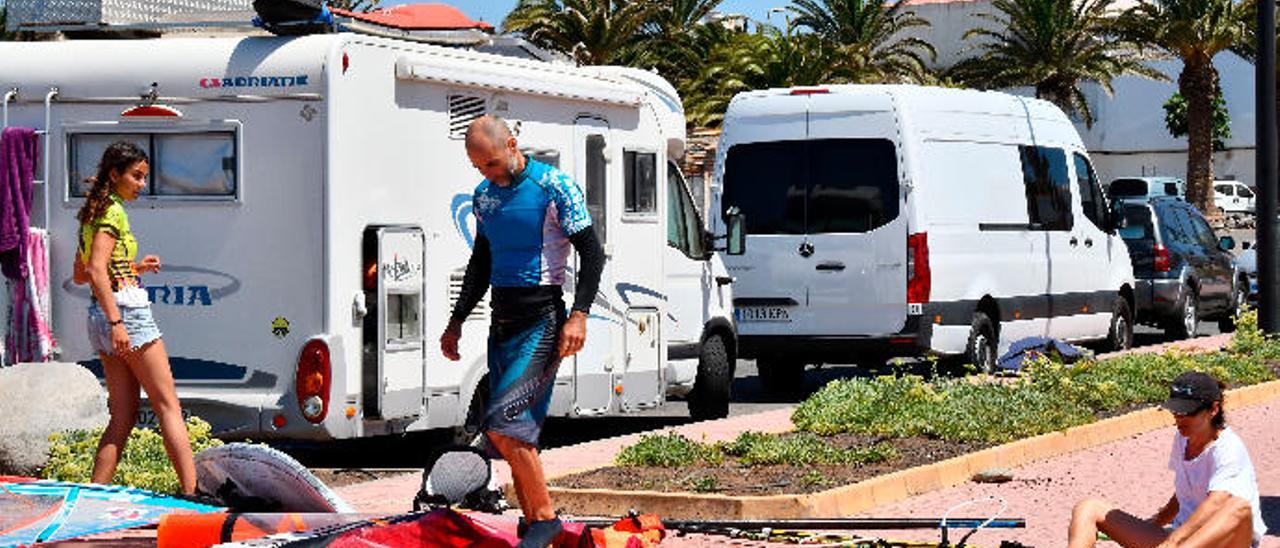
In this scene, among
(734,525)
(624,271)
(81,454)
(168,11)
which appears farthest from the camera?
(624,271)

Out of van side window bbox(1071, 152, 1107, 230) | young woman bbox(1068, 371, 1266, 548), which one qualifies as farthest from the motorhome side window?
van side window bbox(1071, 152, 1107, 230)

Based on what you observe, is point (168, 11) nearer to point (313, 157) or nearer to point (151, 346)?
point (313, 157)

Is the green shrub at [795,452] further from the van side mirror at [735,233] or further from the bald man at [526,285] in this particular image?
the van side mirror at [735,233]

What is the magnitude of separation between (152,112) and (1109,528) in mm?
6737

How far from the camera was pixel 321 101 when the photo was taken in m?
13.0

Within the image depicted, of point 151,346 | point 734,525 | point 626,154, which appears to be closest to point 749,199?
point 626,154

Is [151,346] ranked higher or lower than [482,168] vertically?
lower

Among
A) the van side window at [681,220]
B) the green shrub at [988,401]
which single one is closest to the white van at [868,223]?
the green shrub at [988,401]

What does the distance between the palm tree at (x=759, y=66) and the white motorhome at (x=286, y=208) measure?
1690 inches

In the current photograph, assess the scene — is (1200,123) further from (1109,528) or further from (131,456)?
(1109,528)

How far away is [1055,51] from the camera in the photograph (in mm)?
63938

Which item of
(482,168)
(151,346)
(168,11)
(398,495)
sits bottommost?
(398,495)

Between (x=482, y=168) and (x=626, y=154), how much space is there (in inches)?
245

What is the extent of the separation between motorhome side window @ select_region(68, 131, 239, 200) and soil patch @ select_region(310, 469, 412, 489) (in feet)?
5.55
